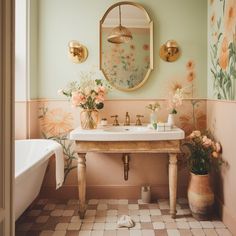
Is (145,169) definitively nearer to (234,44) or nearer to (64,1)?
(234,44)

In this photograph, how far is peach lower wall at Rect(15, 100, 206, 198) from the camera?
2850 mm

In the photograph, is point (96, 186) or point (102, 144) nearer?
point (102, 144)

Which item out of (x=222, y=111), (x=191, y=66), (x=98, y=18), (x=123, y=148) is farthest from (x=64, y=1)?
(x=222, y=111)

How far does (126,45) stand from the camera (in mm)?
2764

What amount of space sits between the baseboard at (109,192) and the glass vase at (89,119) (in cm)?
72

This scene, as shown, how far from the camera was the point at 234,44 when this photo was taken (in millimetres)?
2104

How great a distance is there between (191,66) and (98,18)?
43.8 inches

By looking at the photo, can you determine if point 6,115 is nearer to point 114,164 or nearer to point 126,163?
point 126,163

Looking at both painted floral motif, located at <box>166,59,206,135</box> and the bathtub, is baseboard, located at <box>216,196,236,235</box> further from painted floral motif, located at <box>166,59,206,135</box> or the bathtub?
the bathtub

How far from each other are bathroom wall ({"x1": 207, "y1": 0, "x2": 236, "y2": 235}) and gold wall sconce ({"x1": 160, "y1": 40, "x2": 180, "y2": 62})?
1.09 feet

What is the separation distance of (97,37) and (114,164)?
1.38 m

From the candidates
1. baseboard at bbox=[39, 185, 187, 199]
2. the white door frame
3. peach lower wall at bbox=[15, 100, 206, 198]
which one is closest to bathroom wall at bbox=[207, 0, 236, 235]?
peach lower wall at bbox=[15, 100, 206, 198]

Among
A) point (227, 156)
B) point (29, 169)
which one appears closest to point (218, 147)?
point (227, 156)

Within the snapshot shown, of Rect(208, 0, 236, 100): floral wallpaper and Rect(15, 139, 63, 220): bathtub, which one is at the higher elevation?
Rect(208, 0, 236, 100): floral wallpaper
